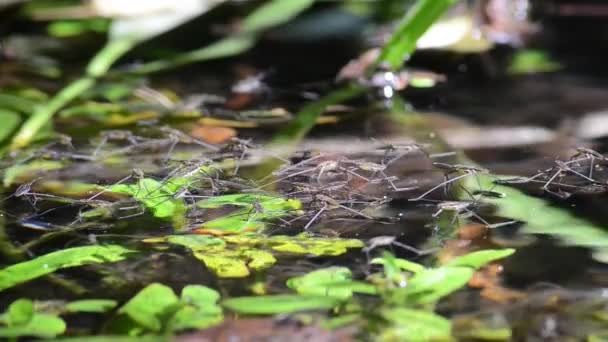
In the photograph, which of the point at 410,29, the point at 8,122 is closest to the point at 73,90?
the point at 8,122

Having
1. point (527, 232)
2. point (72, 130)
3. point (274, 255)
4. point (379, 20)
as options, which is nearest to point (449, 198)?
point (527, 232)

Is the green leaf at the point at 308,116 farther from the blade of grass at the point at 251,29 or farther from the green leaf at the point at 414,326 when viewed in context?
the green leaf at the point at 414,326

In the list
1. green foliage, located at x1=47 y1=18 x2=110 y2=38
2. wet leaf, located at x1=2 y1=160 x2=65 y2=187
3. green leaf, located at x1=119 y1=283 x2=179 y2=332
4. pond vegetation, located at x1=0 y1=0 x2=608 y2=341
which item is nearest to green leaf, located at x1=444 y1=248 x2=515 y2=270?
pond vegetation, located at x1=0 y1=0 x2=608 y2=341

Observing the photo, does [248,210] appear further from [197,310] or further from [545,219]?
[545,219]

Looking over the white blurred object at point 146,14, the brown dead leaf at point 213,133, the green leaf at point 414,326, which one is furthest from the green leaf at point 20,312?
the white blurred object at point 146,14

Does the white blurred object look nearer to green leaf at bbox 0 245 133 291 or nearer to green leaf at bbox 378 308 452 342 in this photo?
green leaf at bbox 0 245 133 291

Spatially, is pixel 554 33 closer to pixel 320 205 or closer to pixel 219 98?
pixel 219 98
